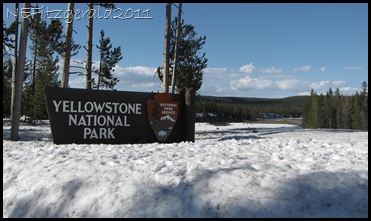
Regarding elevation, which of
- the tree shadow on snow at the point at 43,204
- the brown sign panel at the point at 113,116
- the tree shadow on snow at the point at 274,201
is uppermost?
the brown sign panel at the point at 113,116

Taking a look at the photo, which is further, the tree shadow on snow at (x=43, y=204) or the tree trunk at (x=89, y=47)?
the tree trunk at (x=89, y=47)

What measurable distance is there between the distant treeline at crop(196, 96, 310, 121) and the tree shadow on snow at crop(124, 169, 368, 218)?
7395cm

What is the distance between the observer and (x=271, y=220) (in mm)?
3393

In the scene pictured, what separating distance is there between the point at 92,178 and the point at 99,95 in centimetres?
518

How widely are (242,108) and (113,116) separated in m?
111

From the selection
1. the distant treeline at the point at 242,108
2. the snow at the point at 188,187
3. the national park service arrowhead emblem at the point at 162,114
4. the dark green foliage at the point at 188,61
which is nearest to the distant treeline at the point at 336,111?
the distant treeline at the point at 242,108

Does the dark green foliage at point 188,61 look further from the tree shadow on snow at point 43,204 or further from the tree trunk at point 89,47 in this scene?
the tree shadow on snow at point 43,204

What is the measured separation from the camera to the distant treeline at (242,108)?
3942 inches

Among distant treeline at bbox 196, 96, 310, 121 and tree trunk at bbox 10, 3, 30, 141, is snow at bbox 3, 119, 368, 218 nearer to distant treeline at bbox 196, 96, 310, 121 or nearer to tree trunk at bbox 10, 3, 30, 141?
tree trunk at bbox 10, 3, 30, 141

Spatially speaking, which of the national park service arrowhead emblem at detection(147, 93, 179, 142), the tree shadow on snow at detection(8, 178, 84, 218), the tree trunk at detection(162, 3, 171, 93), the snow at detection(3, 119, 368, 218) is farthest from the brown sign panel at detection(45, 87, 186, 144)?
the tree trunk at detection(162, 3, 171, 93)

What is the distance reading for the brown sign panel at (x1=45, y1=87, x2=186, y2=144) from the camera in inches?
361

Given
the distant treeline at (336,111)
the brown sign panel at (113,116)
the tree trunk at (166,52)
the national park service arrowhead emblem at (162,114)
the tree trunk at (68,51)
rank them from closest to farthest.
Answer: the brown sign panel at (113,116) → the national park service arrowhead emblem at (162,114) → the tree trunk at (68,51) → the tree trunk at (166,52) → the distant treeline at (336,111)

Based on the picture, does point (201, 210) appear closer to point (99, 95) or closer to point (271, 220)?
point (271, 220)

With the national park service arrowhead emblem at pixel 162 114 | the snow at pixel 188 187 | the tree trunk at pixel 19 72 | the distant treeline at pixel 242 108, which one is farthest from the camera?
the distant treeline at pixel 242 108
